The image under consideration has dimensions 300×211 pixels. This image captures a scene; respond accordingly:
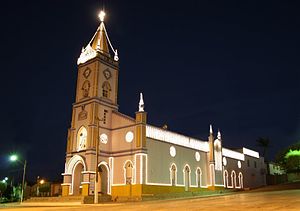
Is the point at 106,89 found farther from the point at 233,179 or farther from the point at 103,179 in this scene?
the point at 233,179

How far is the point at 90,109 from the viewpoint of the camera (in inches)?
1720

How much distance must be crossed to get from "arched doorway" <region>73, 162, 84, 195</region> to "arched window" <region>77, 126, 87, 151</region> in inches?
88.1

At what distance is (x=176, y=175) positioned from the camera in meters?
45.8

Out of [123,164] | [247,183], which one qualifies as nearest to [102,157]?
[123,164]

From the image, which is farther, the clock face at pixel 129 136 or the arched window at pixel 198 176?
the arched window at pixel 198 176

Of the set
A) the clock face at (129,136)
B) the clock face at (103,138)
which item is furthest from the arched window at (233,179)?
the clock face at (103,138)

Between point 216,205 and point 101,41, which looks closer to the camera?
point 216,205

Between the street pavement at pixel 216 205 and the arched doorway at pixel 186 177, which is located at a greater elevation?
the arched doorway at pixel 186 177

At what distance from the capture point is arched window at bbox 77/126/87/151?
43.4 metres

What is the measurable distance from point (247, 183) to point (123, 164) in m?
34.3

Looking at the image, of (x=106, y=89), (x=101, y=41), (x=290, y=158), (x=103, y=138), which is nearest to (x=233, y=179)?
(x=290, y=158)

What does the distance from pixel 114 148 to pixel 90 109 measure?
605cm

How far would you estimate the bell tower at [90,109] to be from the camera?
41219mm

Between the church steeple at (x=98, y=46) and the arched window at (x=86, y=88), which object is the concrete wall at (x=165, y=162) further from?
the church steeple at (x=98, y=46)
